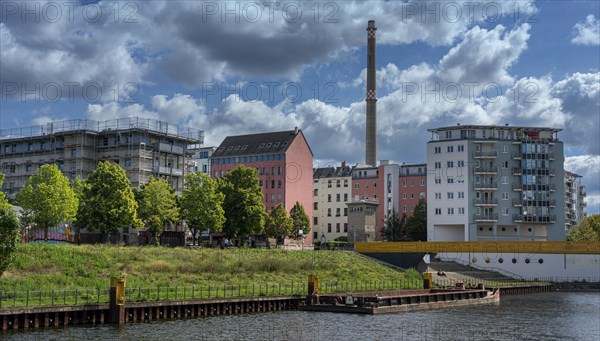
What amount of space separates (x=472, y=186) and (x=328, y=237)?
41658mm

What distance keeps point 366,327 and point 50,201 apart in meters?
47.7

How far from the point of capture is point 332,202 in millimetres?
166500

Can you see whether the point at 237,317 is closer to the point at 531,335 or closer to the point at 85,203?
the point at 531,335

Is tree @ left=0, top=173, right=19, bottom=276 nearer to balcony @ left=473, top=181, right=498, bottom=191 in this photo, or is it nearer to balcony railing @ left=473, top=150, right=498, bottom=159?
balcony @ left=473, top=181, right=498, bottom=191

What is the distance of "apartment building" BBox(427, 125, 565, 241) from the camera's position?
132500 mm

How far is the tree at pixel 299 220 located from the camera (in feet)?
444

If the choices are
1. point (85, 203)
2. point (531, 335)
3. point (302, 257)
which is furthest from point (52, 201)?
point (531, 335)

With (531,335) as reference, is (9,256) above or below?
above

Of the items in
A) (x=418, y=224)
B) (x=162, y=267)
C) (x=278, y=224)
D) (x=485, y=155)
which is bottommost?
(x=162, y=267)

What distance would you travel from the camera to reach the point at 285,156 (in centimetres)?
14350

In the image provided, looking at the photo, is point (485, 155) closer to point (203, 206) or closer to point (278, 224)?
point (278, 224)

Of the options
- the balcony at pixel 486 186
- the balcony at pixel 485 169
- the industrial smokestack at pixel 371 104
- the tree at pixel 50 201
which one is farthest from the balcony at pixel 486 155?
the tree at pixel 50 201

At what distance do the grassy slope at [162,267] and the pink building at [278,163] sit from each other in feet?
147

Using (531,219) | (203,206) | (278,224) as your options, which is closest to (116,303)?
(203,206)
